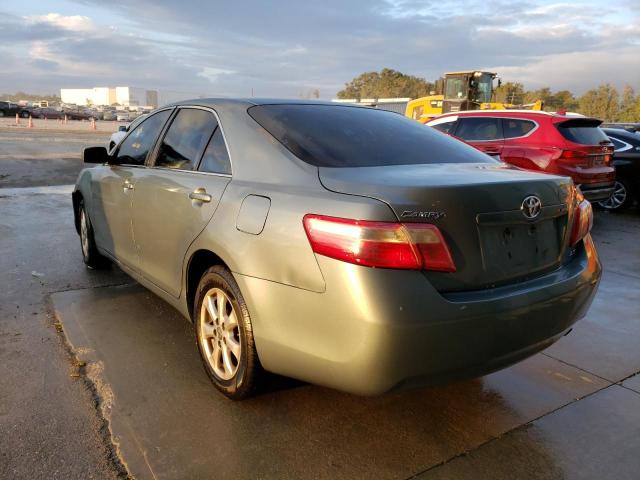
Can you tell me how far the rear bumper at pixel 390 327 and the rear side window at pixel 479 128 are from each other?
6.74 meters

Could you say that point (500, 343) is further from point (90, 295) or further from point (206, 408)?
point (90, 295)

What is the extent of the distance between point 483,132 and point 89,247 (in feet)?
21.6

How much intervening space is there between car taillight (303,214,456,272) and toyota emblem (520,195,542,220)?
49 centimetres

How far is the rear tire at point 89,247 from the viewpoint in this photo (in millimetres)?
4898

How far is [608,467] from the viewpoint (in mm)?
2387

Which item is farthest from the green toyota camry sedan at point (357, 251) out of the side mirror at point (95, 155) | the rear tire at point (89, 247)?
the rear tire at point (89, 247)

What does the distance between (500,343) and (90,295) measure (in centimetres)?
342

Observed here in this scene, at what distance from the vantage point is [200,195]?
295 centimetres

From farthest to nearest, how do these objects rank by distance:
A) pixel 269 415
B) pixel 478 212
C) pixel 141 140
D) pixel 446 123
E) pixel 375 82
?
pixel 375 82 → pixel 446 123 → pixel 141 140 → pixel 269 415 → pixel 478 212

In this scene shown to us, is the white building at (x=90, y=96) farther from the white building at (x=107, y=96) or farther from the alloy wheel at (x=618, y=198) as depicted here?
the alloy wheel at (x=618, y=198)

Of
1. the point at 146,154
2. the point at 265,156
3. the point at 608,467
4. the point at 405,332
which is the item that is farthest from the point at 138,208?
the point at 608,467

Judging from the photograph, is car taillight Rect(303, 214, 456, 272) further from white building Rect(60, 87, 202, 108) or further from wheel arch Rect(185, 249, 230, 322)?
white building Rect(60, 87, 202, 108)

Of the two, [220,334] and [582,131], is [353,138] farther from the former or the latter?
[582,131]

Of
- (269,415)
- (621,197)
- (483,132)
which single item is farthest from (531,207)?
(621,197)
